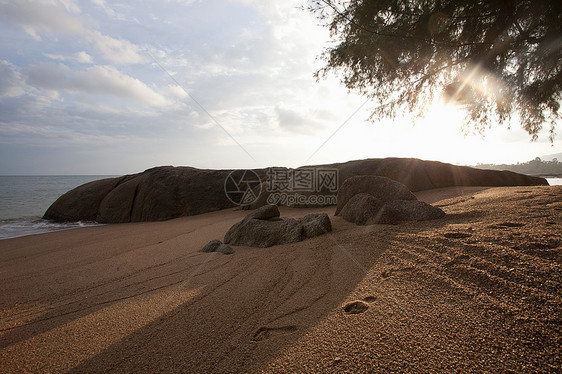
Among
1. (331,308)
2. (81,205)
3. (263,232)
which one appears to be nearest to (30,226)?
(81,205)

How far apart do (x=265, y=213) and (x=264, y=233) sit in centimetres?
60

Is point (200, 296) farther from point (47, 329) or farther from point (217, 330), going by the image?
point (47, 329)

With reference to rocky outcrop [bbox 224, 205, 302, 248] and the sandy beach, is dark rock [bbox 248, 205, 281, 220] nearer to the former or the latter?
rocky outcrop [bbox 224, 205, 302, 248]

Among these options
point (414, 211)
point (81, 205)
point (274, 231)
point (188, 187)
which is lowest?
point (81, 205)

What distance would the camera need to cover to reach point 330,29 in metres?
5.75

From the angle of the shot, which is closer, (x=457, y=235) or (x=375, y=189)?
(x=457, y=235)

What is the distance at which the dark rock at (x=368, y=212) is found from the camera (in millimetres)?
3469

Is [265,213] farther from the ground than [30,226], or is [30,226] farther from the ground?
[265,213]

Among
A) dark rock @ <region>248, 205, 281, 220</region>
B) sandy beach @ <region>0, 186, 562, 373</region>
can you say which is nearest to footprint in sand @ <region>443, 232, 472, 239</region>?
sandy beach @ <region>0, 186, 562, 373</region>

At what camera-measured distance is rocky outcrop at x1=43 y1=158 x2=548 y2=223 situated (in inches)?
312

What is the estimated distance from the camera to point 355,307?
1.70 meters

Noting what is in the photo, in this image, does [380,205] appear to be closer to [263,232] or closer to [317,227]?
[317,227]

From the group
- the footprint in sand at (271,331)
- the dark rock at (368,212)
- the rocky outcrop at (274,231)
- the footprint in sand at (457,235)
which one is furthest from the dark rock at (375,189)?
the footprint in sand at (271,331)

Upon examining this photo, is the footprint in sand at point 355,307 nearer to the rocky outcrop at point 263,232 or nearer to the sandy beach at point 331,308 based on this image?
the sandy beach at point 331,308
